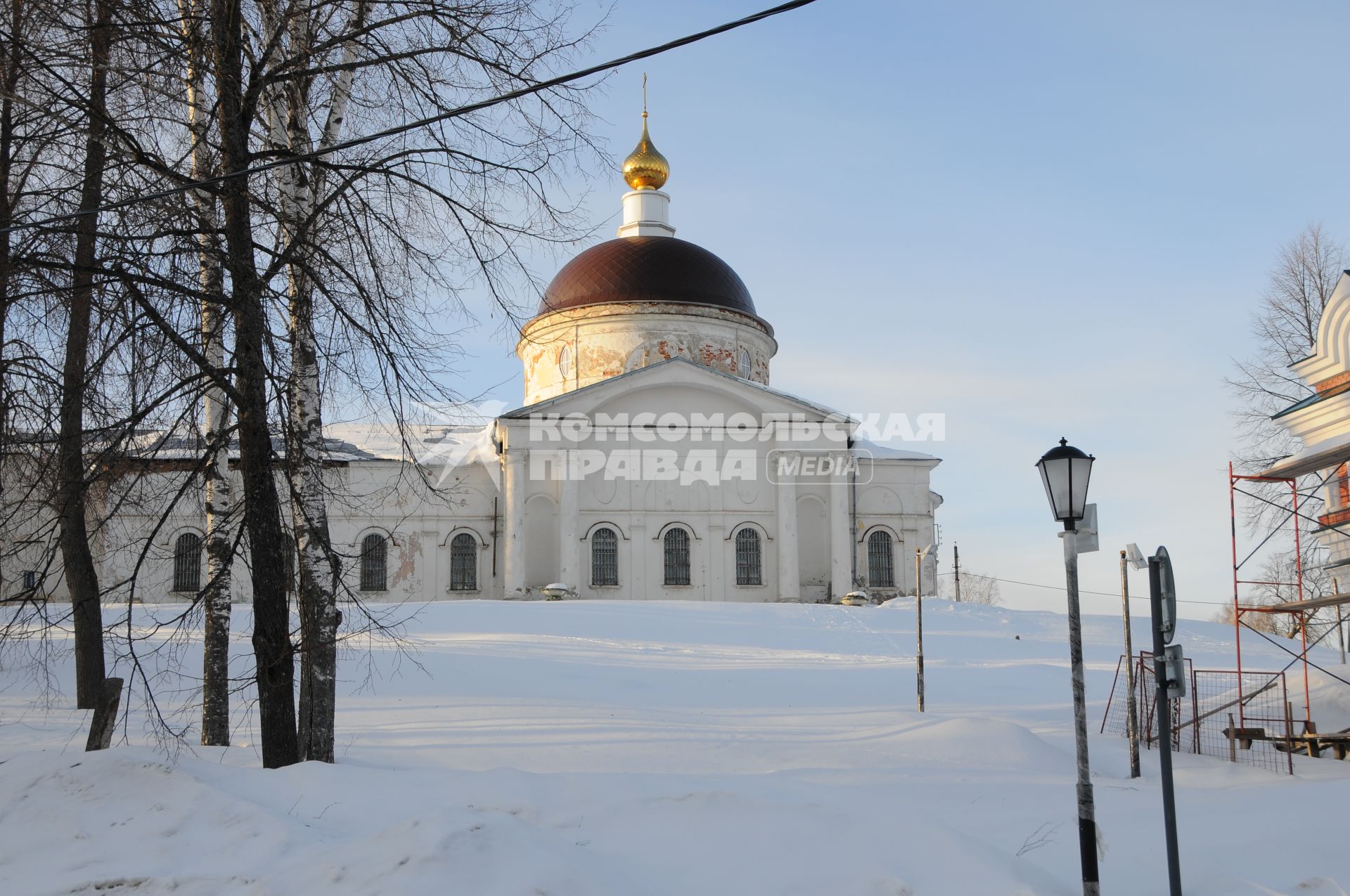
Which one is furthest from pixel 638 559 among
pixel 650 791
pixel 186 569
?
pixel 650 791

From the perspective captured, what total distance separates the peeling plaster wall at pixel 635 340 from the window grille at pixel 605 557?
5067mm

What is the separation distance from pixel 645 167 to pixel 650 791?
3326 centimetres

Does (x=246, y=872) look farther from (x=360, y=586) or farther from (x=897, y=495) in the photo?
(x=897, y=495)

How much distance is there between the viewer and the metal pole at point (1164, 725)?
24.4 ft

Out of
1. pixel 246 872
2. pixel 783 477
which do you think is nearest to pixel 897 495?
pixel 783 477

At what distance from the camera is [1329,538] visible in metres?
15.8

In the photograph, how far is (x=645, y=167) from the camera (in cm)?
3997

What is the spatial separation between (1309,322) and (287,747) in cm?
2296

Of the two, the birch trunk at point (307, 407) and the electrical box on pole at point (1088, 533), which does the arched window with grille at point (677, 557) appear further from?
the electrical box on pole at point (1088, 533)

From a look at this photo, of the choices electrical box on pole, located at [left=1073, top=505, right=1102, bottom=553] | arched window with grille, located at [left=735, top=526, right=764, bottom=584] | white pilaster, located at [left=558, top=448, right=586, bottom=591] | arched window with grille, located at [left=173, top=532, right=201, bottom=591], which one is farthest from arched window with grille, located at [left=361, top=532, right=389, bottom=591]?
electrical box on pole, located at [left=1073, top=505, right=1102, bottom=553]

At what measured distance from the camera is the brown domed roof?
118ft

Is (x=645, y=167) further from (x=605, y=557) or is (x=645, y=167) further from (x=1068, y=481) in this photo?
(x=1068, y=481)

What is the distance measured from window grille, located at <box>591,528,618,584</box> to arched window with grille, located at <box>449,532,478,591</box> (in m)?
3.38

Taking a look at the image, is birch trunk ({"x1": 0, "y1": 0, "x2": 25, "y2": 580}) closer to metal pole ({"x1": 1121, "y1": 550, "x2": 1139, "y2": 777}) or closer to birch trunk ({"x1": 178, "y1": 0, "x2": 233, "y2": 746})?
birch trunk ({"x1": 178, "y1": 0, "x2": 233, "y2": 746})
